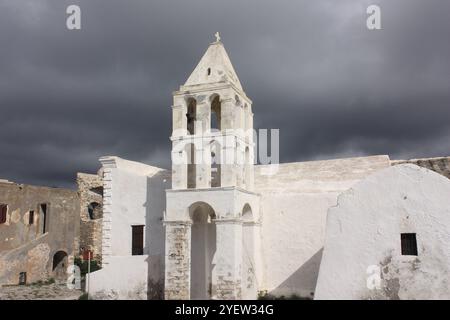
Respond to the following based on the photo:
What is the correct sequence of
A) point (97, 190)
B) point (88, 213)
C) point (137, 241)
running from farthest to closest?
1. point (97, 190)
2. point (88, 213)
3. point (137, 241)

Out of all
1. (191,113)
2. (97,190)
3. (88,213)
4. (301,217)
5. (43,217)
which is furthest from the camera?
(97,190)

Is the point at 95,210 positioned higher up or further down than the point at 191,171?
further down

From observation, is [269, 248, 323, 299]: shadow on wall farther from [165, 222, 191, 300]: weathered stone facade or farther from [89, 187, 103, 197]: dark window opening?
[89, 187, 103, 197]: dark window opening

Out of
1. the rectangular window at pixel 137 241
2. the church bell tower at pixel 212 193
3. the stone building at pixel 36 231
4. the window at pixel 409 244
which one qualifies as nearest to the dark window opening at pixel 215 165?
the church bell tower at pixel 212 193

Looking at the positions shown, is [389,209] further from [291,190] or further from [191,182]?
[191,182]

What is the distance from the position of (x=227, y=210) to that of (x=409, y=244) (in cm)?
537

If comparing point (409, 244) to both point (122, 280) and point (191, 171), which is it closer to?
point (191, 171)

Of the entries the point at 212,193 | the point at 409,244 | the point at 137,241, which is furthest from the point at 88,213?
the point at 409,244

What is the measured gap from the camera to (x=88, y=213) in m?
26.9

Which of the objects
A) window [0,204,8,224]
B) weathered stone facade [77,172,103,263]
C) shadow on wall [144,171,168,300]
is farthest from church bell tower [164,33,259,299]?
weathered stone facade [77,172,103,263]

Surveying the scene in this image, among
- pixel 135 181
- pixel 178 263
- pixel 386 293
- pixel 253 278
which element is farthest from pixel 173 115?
pixel 386 293

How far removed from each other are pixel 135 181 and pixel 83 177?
1026cm

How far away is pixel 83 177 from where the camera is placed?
2659 centimetres
